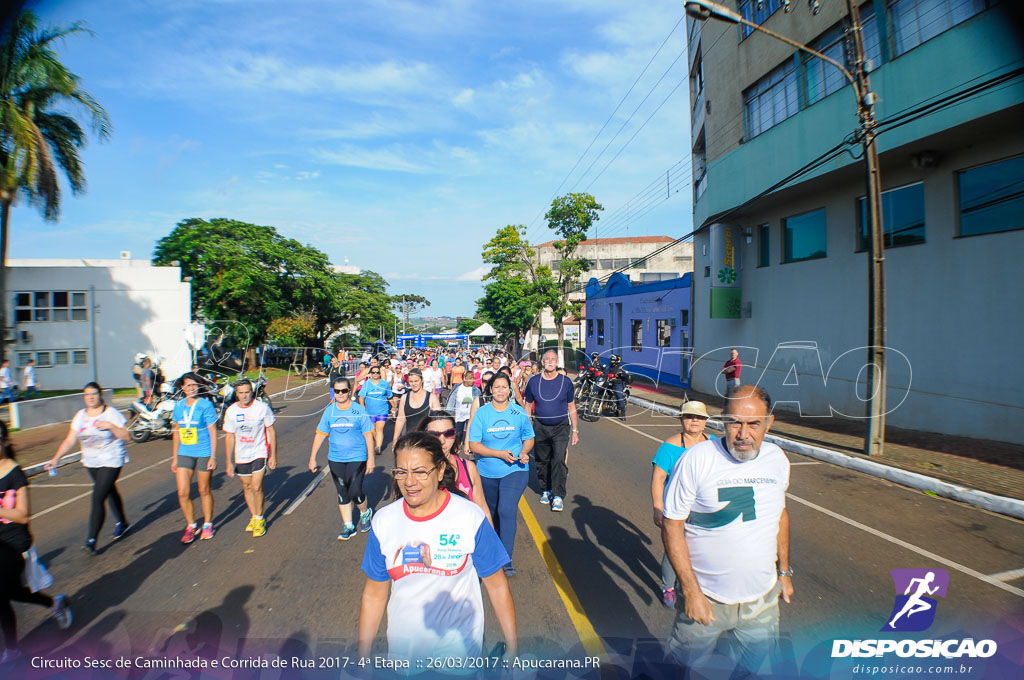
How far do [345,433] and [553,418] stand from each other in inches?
101

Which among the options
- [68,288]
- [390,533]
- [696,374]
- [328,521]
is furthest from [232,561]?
[68,288]

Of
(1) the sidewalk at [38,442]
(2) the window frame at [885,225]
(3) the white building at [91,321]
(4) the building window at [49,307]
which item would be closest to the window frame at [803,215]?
(2) the window frame at [885,225]

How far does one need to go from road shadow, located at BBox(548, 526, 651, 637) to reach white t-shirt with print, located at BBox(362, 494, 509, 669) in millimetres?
1789

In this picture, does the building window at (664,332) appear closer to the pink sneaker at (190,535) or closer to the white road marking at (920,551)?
the white road marking at (920,551)

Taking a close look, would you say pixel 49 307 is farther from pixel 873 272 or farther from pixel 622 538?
pixel 873 272

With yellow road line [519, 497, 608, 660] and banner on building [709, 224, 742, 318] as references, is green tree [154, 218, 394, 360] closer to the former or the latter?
banner on building [709, 224, 742, 318]

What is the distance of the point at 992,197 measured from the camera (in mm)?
10164

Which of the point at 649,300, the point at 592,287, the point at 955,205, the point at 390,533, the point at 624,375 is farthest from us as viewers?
the point at 592,287

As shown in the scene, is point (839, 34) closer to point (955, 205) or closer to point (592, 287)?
point (955, 205)

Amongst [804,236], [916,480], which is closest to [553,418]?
[916,480]

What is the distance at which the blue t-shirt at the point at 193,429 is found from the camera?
584 centimetres

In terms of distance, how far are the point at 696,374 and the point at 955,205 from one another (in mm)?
11933

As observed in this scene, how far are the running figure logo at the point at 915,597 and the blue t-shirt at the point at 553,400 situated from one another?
3.63 meters

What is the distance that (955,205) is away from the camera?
10.8 metres
